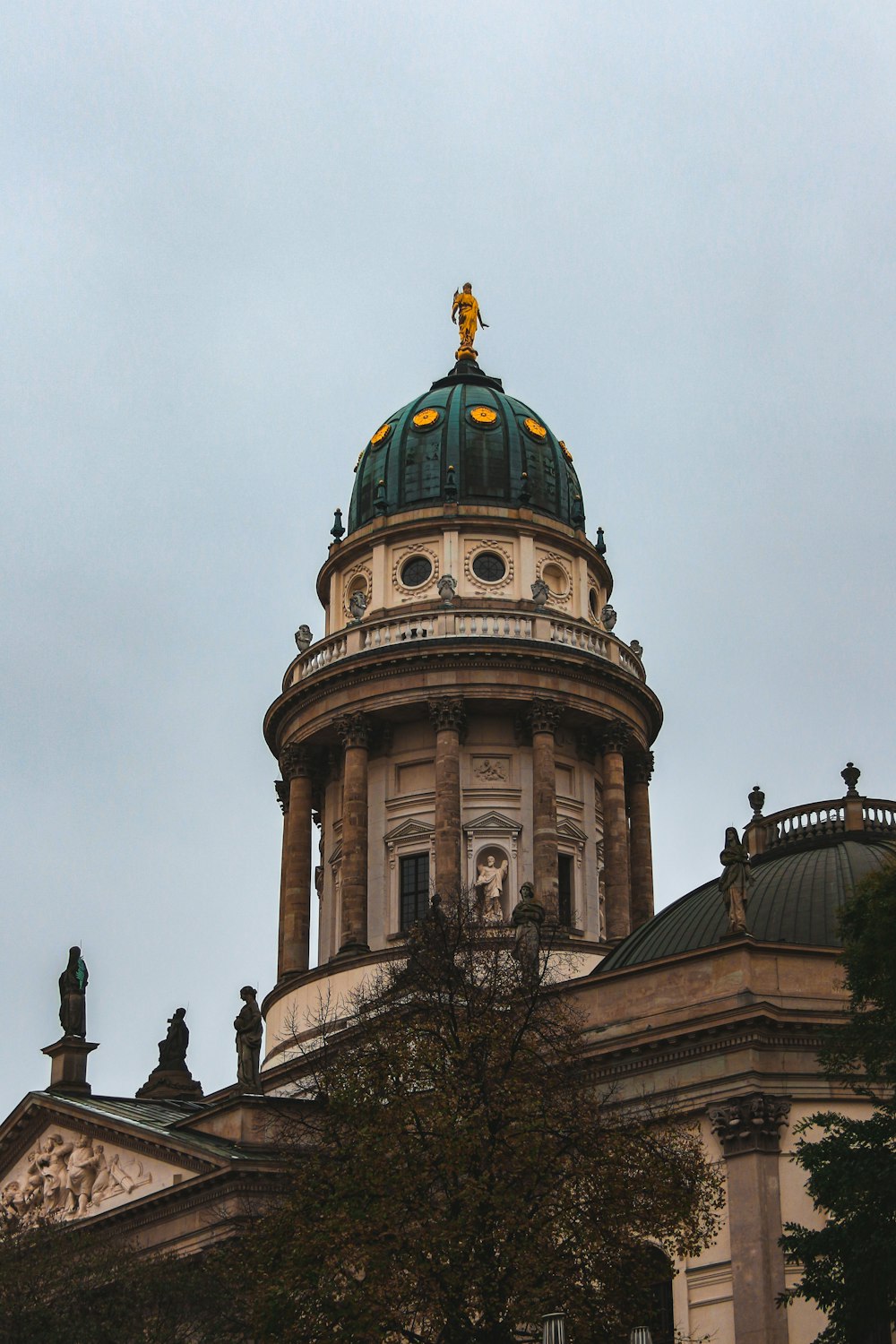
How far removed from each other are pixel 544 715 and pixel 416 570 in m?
6.79

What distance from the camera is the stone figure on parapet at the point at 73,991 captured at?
59219mm

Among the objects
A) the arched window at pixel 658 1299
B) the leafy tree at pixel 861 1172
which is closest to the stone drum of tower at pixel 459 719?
the arched window at pixel 658 1299

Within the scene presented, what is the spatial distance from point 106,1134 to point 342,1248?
2256cm

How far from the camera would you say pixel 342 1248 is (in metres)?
30.0

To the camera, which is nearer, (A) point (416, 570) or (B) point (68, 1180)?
(B) point (68, 1180)

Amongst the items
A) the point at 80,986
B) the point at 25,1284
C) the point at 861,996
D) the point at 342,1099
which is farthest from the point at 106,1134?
the point at 861,996

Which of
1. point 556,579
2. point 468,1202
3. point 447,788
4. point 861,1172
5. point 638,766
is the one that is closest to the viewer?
point 861,1172

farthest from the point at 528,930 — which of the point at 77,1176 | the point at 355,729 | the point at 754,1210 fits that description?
the point at 355,729

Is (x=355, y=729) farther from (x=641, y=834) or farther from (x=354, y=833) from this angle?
(x=641, y=834)

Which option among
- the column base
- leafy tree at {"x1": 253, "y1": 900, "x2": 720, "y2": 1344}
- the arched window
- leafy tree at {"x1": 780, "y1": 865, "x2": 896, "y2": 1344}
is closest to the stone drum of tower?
the column base

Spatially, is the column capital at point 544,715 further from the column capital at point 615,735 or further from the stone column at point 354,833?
the stone column at point 354,833

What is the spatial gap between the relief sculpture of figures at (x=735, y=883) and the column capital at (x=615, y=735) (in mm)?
19319

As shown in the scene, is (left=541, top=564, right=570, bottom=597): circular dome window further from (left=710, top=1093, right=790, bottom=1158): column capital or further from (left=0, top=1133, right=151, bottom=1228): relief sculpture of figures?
(left=710, top=1093, right=790, bottom=1158): column capital

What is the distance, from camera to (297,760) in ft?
201
